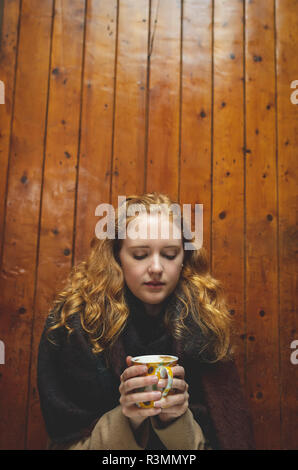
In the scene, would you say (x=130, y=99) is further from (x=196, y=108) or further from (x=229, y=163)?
(x=229, y=163)

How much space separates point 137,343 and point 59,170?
67cm

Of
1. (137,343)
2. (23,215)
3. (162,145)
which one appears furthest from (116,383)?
(162,145)

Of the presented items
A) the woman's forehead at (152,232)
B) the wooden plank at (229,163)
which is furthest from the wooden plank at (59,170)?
the wooden plank at (229,163)

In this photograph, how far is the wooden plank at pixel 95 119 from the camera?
1.32m

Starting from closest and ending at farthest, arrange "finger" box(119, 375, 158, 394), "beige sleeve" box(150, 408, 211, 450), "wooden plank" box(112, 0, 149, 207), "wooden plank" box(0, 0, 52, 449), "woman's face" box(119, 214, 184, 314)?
1. "finger" box(119, 375, 158, 394)
2. "beige sleeve" box(150, 408, 211, 450)
3. "woman's face" box(119, 214, 184, 314)
4. "wooden plank" box(0, 0, 52, 449)
5. "wooden plank" box(112, 0, 149, 207)

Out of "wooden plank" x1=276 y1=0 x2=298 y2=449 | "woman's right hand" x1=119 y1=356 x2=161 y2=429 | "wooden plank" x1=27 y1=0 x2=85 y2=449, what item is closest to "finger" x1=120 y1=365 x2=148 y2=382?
"woman's right hand" x1=119 y1=356 x2=161 y2=429

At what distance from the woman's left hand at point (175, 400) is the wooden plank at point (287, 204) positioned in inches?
22.6

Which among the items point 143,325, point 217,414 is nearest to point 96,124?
point 143,325

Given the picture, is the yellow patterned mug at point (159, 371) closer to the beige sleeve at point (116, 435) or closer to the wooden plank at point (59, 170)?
the beige sleeve at point (116, 435)

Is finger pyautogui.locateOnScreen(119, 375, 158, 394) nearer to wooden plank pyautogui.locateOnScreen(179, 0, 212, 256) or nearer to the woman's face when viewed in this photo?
the woman's face

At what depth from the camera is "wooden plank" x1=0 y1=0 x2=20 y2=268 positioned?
1.32 meters

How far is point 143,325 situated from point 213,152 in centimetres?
67

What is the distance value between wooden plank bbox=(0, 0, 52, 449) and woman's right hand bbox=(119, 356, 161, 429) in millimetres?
565

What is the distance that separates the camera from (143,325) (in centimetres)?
104
